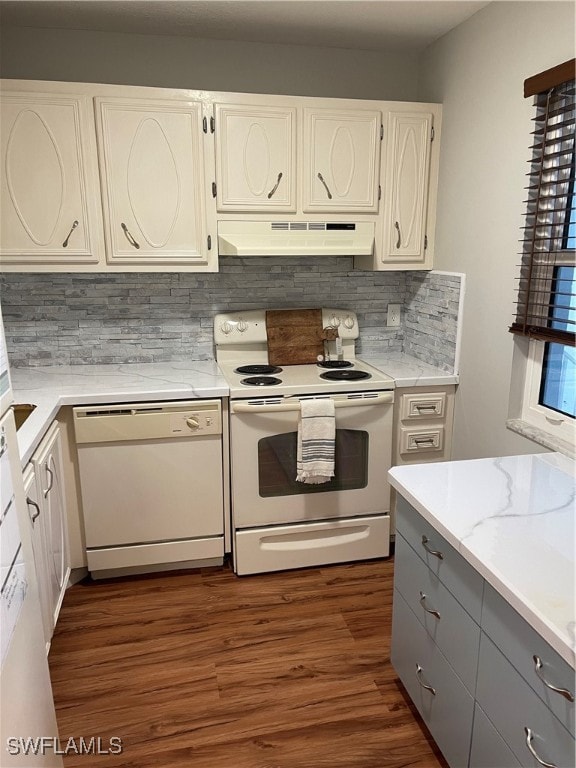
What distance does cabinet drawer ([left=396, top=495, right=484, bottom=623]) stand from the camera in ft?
4.52

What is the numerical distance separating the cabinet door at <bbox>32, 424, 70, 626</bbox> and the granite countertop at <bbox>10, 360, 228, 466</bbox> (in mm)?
93

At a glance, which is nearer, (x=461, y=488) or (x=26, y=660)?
(x=26, y=660)

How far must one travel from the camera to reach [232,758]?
1711mm

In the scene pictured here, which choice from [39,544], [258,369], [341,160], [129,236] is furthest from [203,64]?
[39,544]

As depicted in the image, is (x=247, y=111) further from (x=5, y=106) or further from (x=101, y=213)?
(x=5, y=106)

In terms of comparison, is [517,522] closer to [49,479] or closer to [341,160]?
[49,479]

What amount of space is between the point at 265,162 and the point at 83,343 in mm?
1291

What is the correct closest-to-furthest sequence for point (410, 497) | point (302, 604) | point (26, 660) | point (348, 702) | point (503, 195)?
point (26, 660), point (410, 497), point (348, 702), point (503, 195), point (302, 604)

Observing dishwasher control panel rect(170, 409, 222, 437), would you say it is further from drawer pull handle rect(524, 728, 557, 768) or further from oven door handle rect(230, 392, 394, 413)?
drawer pull handle rect(524, 728, 557, 768)

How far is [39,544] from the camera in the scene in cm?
188

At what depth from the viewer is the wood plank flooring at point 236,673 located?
1.74 meters

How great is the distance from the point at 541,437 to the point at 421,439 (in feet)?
2.42

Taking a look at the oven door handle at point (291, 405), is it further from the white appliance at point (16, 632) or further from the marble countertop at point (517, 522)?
the white appliance at point (16, 632)

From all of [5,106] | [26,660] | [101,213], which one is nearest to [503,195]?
[101,213]
